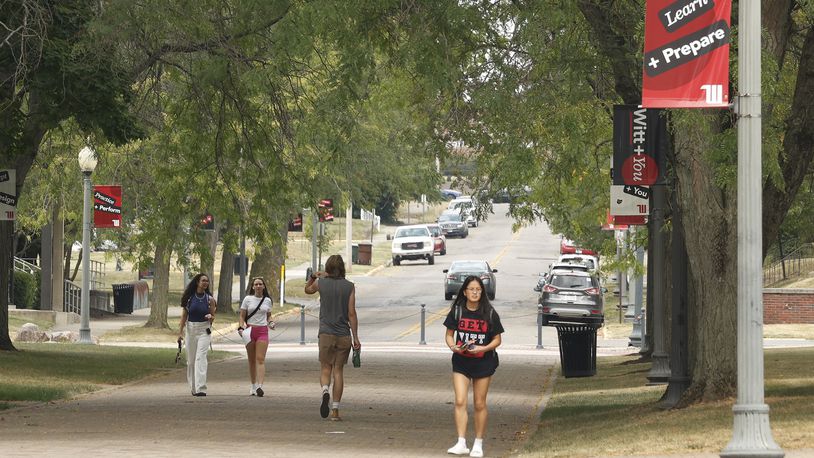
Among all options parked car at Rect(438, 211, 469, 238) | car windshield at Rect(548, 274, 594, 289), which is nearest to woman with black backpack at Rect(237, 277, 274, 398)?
car windshield at Rect(548, 274, 594, 289)

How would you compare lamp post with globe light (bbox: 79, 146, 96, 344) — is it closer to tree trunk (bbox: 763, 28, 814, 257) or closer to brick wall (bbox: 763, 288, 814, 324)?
tree trunk (bbox: 763, 28, 814, 257)

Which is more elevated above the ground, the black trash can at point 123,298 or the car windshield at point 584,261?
the car windshield at point 584,261

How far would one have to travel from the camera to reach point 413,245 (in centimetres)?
7094

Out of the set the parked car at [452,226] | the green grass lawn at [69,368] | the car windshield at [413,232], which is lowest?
the green grass lawn at [69,368]

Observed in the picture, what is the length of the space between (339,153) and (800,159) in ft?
18.5

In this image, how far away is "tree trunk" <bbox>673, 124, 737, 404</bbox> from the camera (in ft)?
50.4

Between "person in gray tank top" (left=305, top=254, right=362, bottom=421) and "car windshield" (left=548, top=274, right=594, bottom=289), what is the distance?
26.6 m

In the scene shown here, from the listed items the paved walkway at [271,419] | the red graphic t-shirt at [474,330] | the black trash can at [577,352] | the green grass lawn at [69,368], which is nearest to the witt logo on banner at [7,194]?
the green grass lawn at [69,368]

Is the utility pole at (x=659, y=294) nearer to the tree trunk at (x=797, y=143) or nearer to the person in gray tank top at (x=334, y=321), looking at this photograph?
the tree trunk at (x=797, y=143)

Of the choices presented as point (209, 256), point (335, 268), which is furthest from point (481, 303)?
point (209, 256)

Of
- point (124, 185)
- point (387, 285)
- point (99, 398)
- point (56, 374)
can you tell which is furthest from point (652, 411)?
point (387, 285)

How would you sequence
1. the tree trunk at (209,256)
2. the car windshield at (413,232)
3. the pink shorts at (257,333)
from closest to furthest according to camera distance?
the pink shorts at (257,333), the tree trunk at (209,256), the car windshield at (413,232)

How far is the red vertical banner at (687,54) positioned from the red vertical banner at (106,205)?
21058 millimetres

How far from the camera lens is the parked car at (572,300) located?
41.7m
